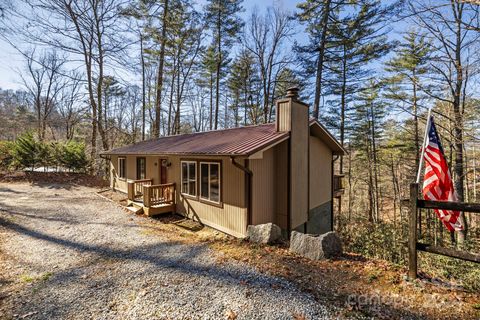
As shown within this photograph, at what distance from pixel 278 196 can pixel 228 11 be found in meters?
13.8

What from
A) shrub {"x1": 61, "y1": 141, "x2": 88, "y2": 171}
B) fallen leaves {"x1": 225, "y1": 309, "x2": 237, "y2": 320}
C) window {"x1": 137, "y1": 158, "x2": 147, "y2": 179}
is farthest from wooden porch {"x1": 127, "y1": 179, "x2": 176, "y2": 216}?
shrub {"x1": 61, "y1": 141, "x2": 88, "y2": 171}

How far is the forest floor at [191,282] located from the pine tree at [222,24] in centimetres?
1374

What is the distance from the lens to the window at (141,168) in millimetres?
10109

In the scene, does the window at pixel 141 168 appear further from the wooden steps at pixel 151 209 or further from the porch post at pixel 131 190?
the wooden steps at pixel 151 209

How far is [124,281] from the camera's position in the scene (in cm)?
375

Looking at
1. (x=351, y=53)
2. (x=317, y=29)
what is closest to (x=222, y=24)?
(x=317, y=29)

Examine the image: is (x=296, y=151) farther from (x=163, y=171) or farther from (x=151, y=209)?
(x=163, y=171)

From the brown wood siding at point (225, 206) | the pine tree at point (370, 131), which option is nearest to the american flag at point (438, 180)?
the brown wood siding at point (225, 206)

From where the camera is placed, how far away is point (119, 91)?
21.5 metres

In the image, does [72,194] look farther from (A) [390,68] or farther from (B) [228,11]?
(A) [390,68]

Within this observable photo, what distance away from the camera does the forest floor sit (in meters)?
2.95

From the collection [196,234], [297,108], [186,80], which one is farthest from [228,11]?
[196,234]

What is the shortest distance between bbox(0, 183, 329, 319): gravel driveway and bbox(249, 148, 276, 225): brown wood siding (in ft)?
6.02

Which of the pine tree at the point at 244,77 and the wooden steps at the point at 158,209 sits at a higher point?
the pine tree at the point at 244,77
